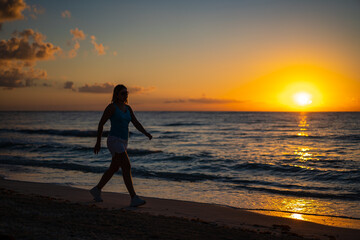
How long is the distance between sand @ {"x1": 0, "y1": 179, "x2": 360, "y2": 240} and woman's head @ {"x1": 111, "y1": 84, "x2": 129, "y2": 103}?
1.86m

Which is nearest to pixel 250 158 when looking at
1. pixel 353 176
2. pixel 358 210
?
pixel 353 176

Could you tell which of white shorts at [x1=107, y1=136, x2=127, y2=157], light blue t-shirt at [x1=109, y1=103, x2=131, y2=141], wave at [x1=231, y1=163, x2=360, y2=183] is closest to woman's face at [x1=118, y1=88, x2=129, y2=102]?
light blue t-shirt at [x1=109, y1=103, x2=131, y2=141]

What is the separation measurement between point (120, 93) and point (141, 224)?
230 cm

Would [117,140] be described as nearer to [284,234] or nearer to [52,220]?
[52,220]

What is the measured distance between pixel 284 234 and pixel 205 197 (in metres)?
3.31

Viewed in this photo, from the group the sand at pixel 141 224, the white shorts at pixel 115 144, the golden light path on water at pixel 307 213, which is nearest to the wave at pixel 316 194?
the golden light path on water at pixel 307 213

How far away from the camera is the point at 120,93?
5375mm

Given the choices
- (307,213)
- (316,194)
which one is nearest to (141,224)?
(307,213)

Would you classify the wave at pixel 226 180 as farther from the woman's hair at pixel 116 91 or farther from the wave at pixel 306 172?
the woman's hair at pixel 116 91

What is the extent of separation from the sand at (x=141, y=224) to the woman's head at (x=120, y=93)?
1859mm

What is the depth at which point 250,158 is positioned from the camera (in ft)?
48.2

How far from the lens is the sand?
3.57m

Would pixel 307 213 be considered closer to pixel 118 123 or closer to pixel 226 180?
pixel 226 180

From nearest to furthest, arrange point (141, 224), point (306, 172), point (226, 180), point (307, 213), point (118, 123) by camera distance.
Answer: point (141, 224), point (118, 123), point (307, 213), point (226, 180), point (306, 172)
